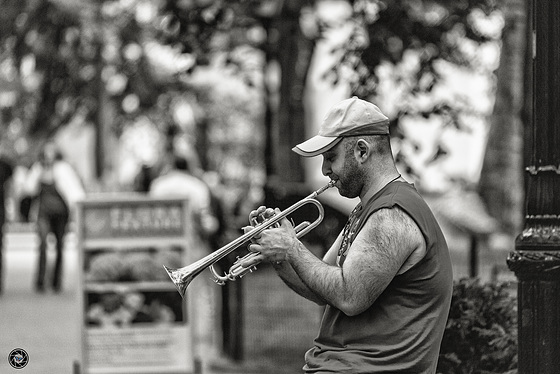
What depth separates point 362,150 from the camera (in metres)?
3.90

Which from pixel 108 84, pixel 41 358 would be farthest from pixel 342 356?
pixel 108 84

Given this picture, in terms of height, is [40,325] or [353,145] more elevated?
[353,145]

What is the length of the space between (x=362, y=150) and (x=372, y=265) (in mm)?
436

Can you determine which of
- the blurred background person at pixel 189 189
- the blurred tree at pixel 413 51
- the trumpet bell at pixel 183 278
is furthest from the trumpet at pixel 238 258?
the blurred background person at pixel 189 189

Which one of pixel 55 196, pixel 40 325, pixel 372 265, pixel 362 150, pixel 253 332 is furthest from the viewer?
pixel 55 196

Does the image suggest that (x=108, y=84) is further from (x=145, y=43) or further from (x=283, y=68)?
(x=283, y=68)

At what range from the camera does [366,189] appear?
12.9 feet

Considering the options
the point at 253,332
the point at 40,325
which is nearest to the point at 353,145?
the point at 253,332

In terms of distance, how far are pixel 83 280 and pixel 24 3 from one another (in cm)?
1067

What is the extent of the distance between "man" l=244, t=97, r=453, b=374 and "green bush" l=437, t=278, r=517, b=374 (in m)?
1.31

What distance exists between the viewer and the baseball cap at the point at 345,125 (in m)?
3.86

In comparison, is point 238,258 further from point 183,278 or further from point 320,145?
point 320,145

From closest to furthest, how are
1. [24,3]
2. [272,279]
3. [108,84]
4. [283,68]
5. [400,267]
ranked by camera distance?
[400,267] < [272,279] < [283,68] < [24,3] < [108,84]

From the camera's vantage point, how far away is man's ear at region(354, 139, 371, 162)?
3.88 metres
